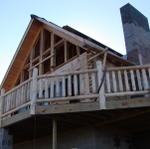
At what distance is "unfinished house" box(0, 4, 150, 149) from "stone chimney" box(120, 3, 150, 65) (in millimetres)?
1522

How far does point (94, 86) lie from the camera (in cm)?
636

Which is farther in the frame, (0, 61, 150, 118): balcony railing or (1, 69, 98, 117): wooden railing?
(1, 69, 98, 117): wooden railing

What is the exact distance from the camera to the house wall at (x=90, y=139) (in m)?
7.27

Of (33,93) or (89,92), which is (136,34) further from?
(33,93)

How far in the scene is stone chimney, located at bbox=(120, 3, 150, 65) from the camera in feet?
33.9

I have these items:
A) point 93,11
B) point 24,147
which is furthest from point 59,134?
point 93,11

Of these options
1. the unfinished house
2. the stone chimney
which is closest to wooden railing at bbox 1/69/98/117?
the unfinished house

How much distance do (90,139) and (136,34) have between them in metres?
5.71

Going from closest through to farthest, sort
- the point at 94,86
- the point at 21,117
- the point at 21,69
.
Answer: the point at 94,86 < the point at 21,117 < the point at 21,69

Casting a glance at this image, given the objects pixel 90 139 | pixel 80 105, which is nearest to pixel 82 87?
pixel 80 105

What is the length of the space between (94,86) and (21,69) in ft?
22.7

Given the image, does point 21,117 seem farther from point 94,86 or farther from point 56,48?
point 56,48

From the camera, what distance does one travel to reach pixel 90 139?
7.26 meters

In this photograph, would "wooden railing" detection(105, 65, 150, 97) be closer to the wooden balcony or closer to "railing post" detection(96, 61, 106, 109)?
the wooden balcony
